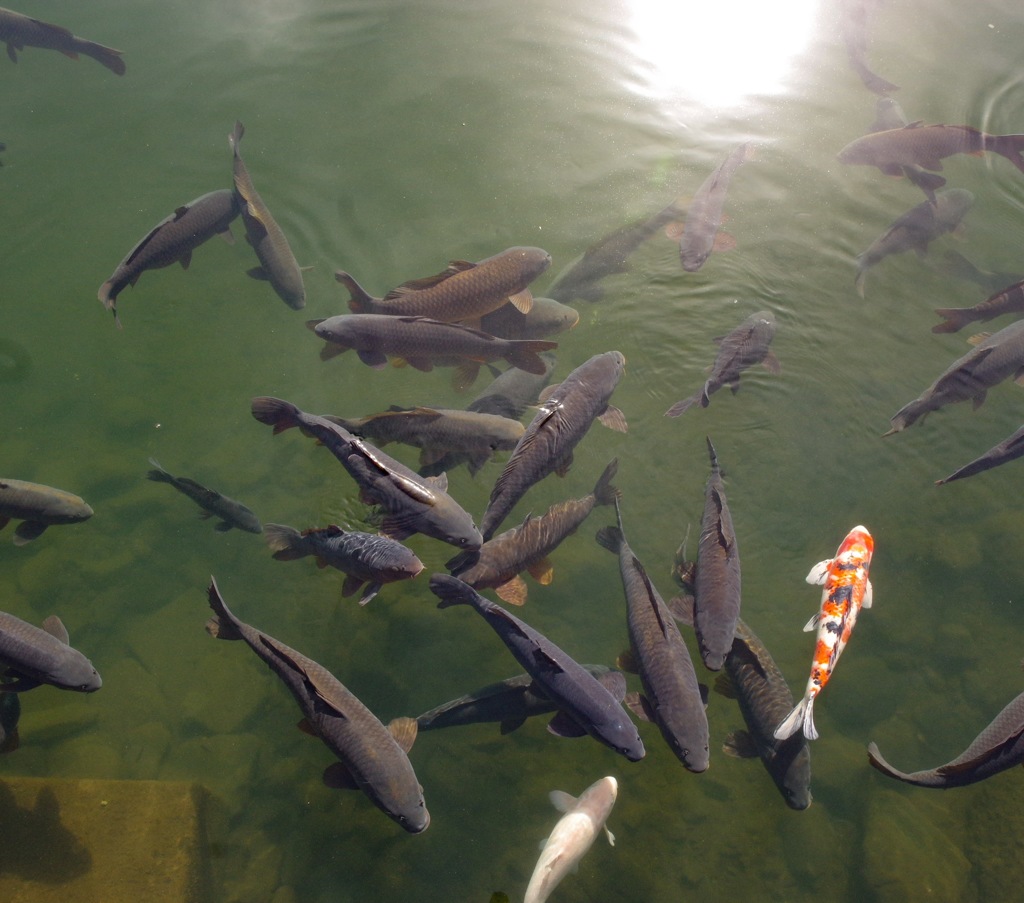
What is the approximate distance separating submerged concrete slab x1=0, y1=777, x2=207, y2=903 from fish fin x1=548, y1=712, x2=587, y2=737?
2.58 meters

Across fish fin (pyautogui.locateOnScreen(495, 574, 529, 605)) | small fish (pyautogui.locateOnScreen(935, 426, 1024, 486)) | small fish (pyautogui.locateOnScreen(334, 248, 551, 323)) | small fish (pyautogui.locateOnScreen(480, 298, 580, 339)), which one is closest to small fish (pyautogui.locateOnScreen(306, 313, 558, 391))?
small fish (pyautogui.locateOnScreen(334, 248, 551, 323))

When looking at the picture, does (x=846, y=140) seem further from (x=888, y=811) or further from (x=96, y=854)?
(x=96, y=854)

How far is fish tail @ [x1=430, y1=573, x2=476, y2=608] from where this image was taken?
13.5 feet

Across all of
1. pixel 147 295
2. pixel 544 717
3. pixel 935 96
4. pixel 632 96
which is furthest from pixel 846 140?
pixel 147 295

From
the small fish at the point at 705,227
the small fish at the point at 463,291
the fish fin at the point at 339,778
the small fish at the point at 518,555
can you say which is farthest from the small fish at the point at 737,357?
the fish fin at the point at 339,778

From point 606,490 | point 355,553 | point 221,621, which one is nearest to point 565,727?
point 355,553

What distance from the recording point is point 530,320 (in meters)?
5.88

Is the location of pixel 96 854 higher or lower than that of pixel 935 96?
lower

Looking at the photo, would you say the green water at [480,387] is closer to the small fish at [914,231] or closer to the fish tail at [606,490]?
the small fish at [914,231]

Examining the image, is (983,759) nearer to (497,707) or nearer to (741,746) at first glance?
(741,746)

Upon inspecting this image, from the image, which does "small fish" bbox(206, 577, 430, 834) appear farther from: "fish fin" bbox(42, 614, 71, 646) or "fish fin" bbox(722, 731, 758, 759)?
"fish fin" bbox(722, 731, 758, 759)

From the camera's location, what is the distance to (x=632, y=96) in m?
8.45

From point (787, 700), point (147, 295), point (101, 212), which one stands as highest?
point (101, 212)

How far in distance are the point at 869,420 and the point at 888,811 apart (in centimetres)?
312
